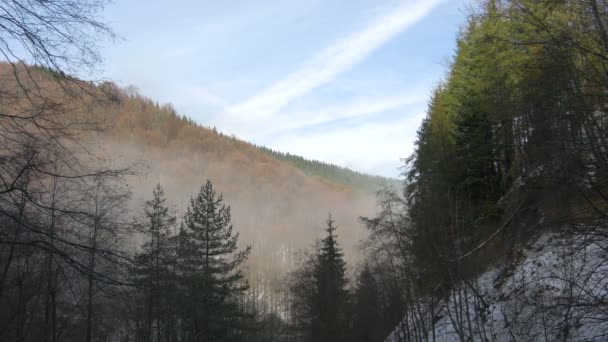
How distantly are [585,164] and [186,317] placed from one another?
21789 millimetres

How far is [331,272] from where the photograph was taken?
35938 millimetres

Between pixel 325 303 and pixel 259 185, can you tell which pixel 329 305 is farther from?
pixel 259 185

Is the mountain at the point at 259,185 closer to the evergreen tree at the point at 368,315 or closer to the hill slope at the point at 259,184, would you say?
the hill slope at the point at 259,184

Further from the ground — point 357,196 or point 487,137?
point 357,196

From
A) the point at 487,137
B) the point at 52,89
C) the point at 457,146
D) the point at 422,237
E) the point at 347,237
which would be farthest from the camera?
the point at 347,237

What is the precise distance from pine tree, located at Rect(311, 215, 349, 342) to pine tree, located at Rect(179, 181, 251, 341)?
6.31 metres

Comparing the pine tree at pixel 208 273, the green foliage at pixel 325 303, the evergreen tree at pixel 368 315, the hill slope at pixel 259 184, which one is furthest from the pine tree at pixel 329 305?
the hill slope at pixel 259 184

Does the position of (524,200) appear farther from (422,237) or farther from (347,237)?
(347,237)

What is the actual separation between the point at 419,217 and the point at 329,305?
17923 mm

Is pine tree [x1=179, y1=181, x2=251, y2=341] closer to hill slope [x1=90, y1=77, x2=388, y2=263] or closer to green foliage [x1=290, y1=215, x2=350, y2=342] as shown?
green foliage [x1=290, y1=215, x2=350, y2=342]

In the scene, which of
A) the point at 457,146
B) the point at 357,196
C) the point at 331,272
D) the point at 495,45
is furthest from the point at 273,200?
the point at 495,45

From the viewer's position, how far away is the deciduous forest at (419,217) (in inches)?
194

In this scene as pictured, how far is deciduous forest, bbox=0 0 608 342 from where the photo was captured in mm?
4934

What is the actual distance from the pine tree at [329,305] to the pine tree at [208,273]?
6.31 metres
